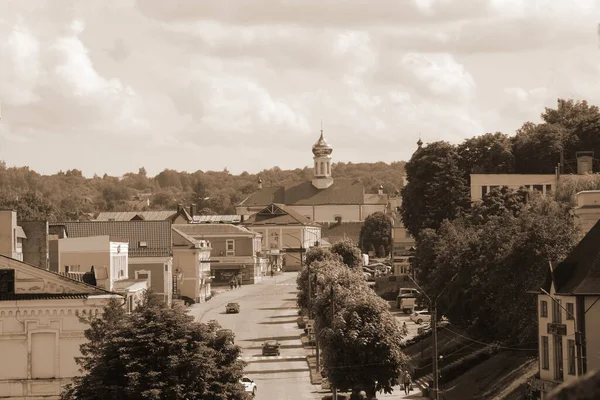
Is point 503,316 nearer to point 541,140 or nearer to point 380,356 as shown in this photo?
point 380,356

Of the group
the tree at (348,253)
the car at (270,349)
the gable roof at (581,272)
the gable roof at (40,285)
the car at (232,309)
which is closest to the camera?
the gable roof at (581,272)

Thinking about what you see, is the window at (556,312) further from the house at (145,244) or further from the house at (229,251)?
the house at (229,251)

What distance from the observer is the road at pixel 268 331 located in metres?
58.1

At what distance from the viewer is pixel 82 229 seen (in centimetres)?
9206

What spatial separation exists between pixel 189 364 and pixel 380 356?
1914cm

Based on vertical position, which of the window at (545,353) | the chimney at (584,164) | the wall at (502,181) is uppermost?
the chimney at (584,164)

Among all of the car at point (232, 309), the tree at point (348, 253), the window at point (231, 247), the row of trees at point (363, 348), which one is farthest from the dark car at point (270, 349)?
the window at point (231, 247)

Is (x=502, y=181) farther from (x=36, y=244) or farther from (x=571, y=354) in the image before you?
(x=571, y=354)

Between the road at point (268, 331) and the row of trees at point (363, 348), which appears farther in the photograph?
the road at point (268, 331)

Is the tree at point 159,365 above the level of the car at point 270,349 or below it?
above

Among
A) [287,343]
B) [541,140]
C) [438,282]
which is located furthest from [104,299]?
[541,140]

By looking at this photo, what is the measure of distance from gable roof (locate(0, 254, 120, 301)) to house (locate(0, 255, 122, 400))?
3 cm

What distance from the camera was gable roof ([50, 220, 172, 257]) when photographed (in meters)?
91.8

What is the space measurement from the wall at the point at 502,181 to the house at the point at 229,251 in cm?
4047
